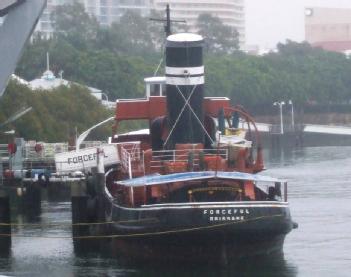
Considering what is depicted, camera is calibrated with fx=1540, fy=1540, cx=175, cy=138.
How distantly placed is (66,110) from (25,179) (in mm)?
21535

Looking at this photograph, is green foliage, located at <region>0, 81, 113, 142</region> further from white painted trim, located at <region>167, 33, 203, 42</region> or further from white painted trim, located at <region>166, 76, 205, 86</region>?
white painted trim, located at <region>166, 76, 205, 86</region>

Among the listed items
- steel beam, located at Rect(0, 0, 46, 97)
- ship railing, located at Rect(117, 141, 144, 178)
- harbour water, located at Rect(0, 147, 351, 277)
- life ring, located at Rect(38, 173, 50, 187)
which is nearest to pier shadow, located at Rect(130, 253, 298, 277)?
harbour water, located at Rect(0, 147, 351, 277)

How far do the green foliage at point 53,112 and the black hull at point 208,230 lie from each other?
24.9 meters

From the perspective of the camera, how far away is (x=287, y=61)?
126 metres

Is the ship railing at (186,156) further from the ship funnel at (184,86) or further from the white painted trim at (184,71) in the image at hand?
the white painted trim at (184,71)

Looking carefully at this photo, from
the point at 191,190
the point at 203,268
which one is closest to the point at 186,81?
the point at 191,190

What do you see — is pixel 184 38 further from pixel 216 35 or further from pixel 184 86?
pixel 216 35

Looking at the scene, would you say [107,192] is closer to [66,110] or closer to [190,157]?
[190,157]

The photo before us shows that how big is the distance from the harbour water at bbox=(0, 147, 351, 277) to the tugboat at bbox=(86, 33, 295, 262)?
444mm

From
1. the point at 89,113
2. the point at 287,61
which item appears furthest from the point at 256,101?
the point at 89,113

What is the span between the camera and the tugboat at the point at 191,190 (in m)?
30.0

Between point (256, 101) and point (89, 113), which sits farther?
point (256, 101)

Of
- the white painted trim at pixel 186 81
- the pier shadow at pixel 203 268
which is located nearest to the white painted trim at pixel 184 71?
the white painted trim at pixel 186 81

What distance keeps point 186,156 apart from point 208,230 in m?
A: 2.65
